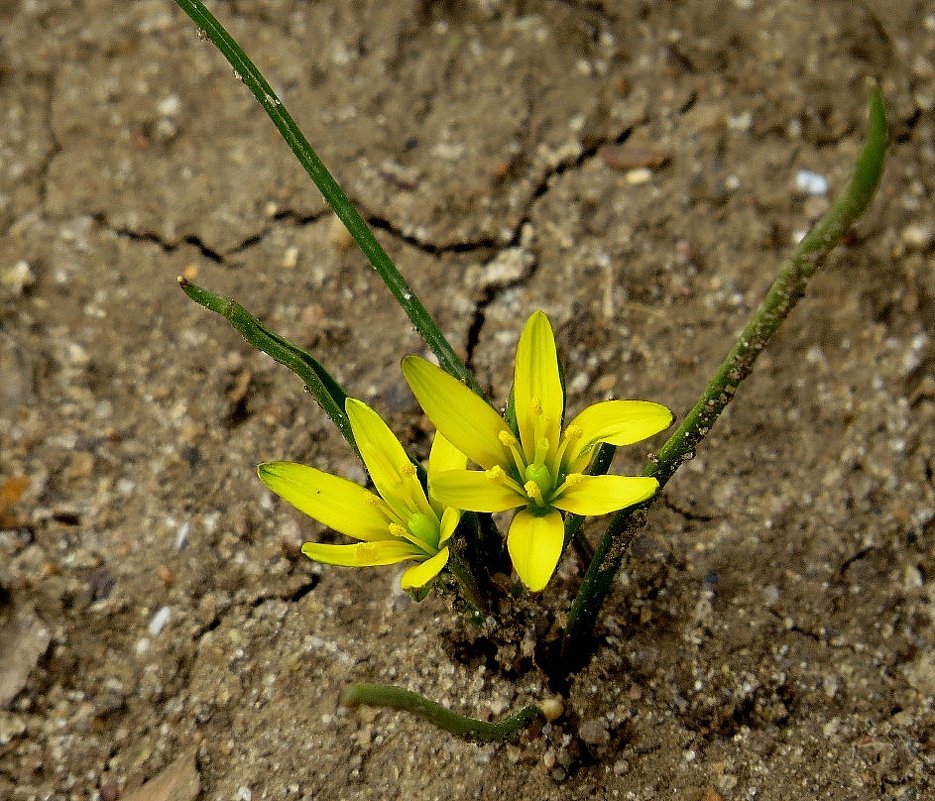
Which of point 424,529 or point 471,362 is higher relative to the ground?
point 424,529

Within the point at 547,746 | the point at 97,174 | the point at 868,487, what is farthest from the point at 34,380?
the point at 868,487

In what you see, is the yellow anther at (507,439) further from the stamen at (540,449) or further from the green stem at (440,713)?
the green stem at (440,713)

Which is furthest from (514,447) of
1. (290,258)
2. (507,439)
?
→ (290,258)

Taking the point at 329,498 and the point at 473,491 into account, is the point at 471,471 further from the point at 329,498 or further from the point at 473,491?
the point at 329,498

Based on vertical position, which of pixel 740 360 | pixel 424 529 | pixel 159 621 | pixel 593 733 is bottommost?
pixel 593 733

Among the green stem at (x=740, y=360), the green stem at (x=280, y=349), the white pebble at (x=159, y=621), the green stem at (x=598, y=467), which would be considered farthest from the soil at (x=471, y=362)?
the green stem at (x=280, y=349)

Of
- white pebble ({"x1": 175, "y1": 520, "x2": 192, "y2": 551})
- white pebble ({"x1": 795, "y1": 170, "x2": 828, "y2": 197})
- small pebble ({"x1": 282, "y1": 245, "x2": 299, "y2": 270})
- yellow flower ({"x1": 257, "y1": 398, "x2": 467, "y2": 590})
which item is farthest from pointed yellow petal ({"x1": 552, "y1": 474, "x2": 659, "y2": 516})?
white pebble ({"x1": 795, "y1": 170, "x2": 828, "y2": 197})

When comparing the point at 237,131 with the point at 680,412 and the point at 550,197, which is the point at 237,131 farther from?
the point at 680,412
